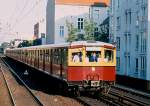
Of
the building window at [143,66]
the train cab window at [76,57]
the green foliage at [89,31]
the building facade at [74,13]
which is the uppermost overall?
the building facade at [74,13]

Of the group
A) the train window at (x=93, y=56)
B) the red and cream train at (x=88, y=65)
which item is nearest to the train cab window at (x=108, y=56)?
the red and cream train at (x=88, y=65)

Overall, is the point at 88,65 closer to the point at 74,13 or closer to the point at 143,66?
the point at 143,66

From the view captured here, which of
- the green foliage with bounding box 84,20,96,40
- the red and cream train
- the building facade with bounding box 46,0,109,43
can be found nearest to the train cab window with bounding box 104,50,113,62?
the red and cream train

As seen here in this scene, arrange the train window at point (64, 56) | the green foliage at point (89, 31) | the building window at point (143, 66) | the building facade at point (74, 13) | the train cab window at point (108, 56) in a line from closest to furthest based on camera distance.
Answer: the train window at point (64, 56), the train cab window at point (108, 56), the building window at point (143, 66), the green foliage at point (89, 31), the building facade at point (74, 13)

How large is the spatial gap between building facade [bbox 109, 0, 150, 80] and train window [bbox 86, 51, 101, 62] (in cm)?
1432

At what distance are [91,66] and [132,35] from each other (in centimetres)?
1949

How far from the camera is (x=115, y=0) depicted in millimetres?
47125

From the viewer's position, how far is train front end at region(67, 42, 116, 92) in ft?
70.9

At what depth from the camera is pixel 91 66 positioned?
859 inches

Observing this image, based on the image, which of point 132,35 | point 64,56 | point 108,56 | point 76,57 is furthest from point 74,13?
point 76,57

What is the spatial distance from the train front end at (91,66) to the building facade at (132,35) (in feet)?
45.7

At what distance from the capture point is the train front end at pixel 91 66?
21625mm

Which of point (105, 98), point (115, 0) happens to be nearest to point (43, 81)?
point (105, 98)

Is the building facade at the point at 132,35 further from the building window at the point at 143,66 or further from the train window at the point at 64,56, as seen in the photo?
the train window at the point at 64,56
